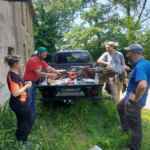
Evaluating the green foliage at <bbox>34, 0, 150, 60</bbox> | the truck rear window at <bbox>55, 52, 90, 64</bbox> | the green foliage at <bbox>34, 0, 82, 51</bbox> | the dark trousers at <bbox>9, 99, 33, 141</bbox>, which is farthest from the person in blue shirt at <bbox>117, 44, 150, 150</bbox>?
the green foliage at <bbox>34, 0, 82, 51</bbox>

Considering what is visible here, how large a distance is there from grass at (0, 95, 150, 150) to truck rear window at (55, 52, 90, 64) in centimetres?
330

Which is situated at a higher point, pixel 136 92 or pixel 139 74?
pixel 139 74

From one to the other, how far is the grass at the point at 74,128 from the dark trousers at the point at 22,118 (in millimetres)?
150

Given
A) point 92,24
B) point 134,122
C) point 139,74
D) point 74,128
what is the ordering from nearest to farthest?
1. point 139,74
2. point 134,122
3. point 74,128
4. point 92,24

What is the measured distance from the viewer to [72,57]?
13.6m

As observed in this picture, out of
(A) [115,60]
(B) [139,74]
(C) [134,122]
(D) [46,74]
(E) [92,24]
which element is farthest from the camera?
(E) [92,24]

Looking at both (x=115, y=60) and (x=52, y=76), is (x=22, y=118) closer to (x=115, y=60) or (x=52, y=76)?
(x=52, y=76)

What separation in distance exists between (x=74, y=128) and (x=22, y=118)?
2309 millimetres

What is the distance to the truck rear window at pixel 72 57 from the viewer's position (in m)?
13.4

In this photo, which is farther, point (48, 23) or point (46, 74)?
point (48, 23)

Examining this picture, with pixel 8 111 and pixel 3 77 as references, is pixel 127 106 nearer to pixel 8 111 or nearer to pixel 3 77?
pixel 8 111

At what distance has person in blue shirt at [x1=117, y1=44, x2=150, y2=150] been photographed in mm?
6180

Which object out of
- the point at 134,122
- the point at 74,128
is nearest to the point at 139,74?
the point at 134,122

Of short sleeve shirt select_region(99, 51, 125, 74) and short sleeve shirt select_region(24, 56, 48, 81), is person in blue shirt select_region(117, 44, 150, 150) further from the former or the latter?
short sleeve shirt select_region(24, 56, 48, 81)
